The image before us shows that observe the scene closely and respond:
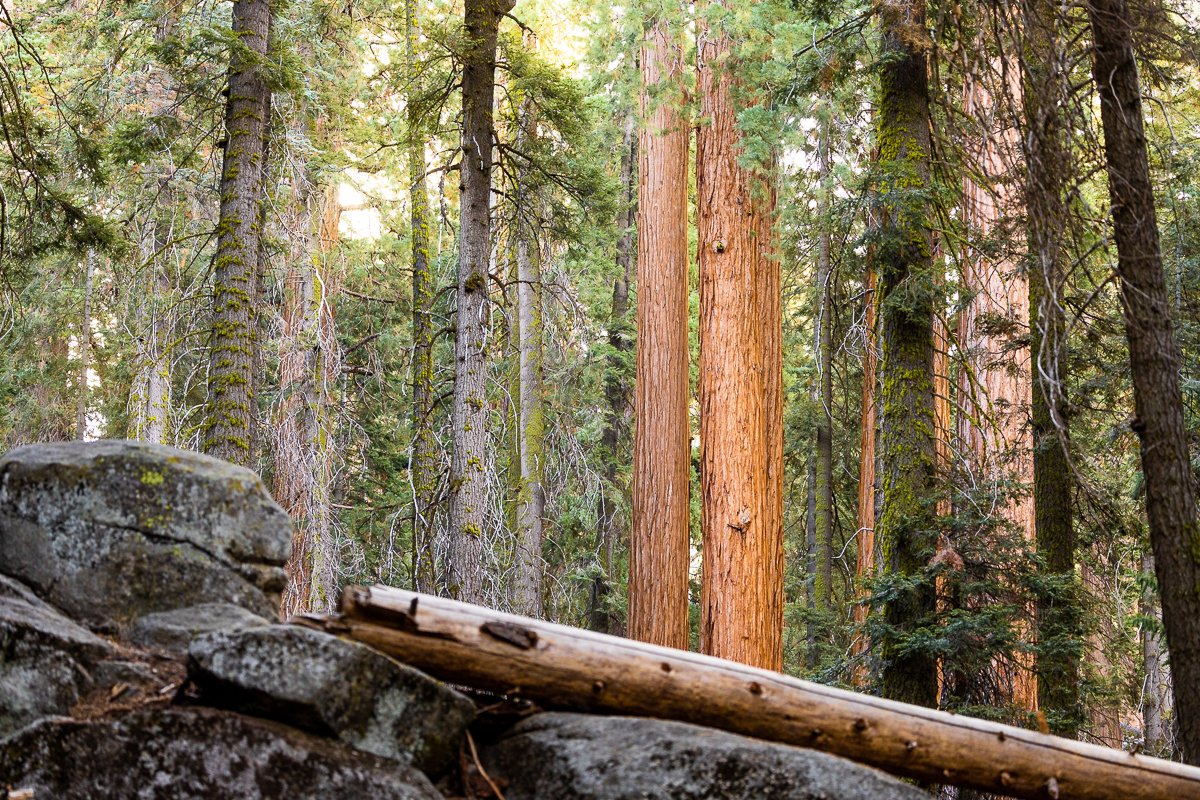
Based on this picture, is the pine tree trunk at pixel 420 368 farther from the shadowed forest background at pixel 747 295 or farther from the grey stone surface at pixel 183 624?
the grey stone surface at pixel 183 624

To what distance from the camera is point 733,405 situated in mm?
10766

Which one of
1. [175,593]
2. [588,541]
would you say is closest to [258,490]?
[175,593]

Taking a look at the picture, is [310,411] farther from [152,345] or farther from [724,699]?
[724,699]

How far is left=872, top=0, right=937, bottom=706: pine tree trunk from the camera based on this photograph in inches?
310

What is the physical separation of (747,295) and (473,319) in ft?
9.46

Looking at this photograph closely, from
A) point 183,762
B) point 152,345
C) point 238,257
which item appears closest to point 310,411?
point 152,345

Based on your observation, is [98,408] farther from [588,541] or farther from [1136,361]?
[1136,361]

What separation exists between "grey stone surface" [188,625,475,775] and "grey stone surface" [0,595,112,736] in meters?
0.57

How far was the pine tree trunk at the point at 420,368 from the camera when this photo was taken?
12.0m

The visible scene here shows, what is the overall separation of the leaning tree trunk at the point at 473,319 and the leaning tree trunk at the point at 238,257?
210 centimetres

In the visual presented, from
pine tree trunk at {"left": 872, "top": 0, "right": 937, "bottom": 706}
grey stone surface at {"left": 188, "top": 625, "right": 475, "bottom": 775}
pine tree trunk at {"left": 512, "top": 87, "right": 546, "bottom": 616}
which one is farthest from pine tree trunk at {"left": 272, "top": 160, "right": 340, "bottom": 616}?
grey stone surface at {"left": 188, "top": 625, "right": 475, "bottom": 775}

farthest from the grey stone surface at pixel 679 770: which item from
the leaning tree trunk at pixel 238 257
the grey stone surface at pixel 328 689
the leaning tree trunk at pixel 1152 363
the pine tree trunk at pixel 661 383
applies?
the pine tree trunk at pixel 661 383

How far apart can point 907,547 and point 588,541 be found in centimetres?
1405

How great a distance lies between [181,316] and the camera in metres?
13.0
